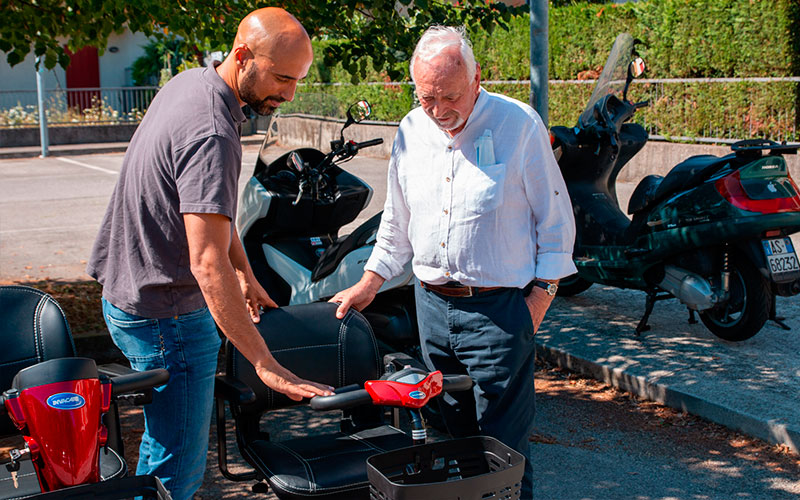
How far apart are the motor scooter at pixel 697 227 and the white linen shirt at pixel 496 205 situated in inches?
104

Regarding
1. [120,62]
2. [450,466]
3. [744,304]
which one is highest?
[120,62]

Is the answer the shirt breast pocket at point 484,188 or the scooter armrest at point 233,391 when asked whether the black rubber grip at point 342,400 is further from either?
the shirt breast pocket at point 484,188

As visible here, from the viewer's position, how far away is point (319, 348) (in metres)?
3.22

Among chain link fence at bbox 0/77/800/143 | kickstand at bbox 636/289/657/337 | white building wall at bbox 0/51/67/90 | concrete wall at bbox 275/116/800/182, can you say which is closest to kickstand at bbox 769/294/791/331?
kickstand at bbox 636/289/657/337

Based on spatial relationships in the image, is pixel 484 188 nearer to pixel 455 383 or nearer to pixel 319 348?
pixel 455 383

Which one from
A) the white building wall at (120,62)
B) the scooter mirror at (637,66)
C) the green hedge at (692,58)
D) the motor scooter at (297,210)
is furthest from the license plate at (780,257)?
the white building wall at (120,62)

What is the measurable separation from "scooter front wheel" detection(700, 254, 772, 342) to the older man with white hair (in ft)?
8.72

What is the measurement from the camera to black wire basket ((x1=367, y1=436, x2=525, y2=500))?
205cm

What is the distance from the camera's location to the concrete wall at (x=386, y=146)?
5.53 metres

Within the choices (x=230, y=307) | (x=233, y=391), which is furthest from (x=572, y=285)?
(x=230, y=307)

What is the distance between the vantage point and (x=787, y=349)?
5.25 meters

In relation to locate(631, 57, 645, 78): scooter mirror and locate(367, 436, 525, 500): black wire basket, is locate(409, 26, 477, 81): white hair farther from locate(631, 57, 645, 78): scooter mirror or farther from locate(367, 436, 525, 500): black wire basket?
locate(631, 57, 645, 78): scooter mirror

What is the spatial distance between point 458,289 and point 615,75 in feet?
12.3

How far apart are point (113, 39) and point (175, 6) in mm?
25871
